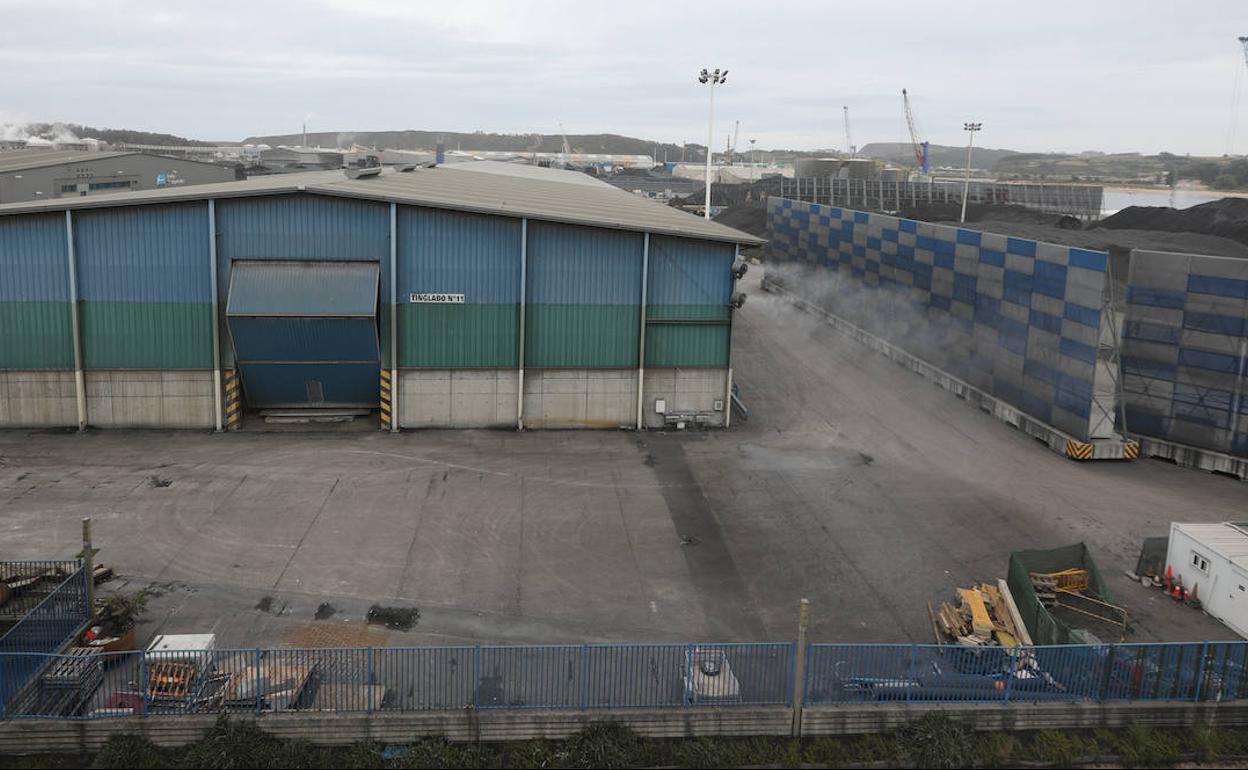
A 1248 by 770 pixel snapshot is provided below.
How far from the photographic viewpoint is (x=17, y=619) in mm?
17078

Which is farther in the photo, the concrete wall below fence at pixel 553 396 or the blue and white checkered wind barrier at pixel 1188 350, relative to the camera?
the concrete wall below fence at pixel 553 396

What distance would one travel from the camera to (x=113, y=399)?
30.7 m

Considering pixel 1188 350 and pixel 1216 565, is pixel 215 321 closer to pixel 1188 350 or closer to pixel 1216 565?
pixel 1216 565

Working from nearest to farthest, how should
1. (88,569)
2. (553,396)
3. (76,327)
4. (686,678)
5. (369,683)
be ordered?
(369,683) → (686,678) → (88,569) → (76,327) → (553,396)

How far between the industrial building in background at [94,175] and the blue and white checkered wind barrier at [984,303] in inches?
1581

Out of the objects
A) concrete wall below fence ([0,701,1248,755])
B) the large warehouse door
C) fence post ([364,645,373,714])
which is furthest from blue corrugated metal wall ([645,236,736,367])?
fence post ([364,645,373,714])

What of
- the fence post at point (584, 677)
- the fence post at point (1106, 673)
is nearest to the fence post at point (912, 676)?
the fence post at point (1106, 673)

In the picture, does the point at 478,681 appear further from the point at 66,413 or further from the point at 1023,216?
the point at 1023,216

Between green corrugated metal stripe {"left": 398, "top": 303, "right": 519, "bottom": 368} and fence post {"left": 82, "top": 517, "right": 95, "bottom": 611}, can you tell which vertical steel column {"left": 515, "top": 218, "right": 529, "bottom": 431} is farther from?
fence post {"left": 82, "top": 517, "right": 95, "bottom": 611}

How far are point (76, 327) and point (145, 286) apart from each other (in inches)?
95.8

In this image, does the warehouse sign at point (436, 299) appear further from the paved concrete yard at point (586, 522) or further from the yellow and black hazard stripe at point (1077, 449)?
the yellow and black hazard stripe at point (1077, 449)

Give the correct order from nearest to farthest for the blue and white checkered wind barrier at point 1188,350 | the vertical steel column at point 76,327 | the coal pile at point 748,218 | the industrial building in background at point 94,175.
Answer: the blue and white checkered wind barrier at point 1188,350
the vertical steel column at point 76,327
the industrial building in background at point 94,175
the coal pile at point 748,218

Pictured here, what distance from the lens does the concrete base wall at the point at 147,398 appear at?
30.6 meters

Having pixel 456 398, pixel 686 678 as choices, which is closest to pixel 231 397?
pixel 456 398
